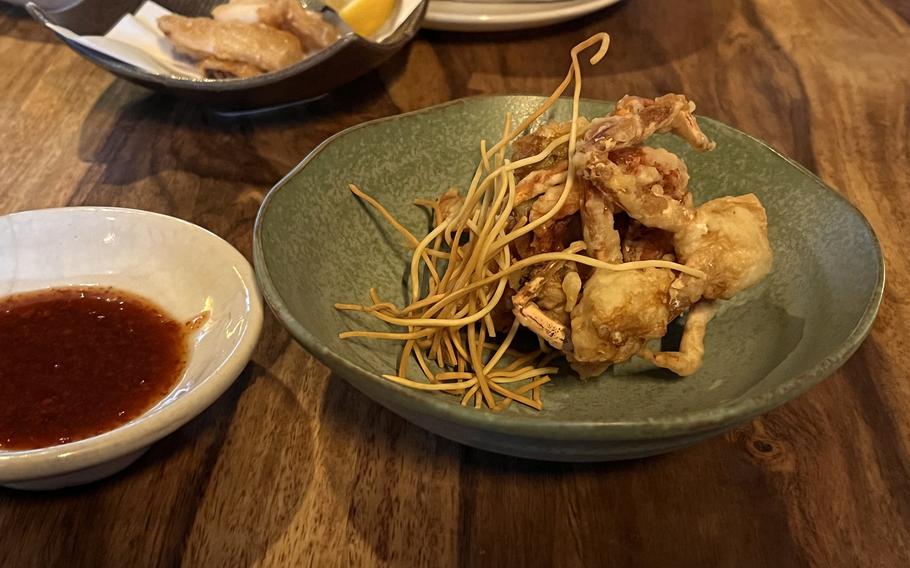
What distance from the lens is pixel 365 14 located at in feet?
7.70

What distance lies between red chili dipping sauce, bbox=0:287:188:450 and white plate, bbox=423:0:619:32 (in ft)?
5.30

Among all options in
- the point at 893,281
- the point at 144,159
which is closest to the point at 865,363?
the point at 893,281

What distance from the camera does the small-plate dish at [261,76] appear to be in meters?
1.96

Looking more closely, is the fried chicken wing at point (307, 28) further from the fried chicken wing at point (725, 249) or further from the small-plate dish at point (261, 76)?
Result: the fried chicken wing at point (725, 249)

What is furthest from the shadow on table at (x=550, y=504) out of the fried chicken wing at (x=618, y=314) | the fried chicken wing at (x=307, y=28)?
the fried chicken wing at (x=307, y=28)

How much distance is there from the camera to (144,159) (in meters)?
2.11

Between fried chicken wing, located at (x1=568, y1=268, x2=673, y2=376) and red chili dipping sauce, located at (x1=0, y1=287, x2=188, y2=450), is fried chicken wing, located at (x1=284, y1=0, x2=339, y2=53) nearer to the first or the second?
red chili dipping sauce, located at (x1=0, y1=287, x2=188, y2=450)

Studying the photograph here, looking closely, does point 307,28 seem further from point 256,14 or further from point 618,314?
point 618,314

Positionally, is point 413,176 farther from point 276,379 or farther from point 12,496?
point 12,496

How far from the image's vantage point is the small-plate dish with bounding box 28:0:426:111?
6.43ft

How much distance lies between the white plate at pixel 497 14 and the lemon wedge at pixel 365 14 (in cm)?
24

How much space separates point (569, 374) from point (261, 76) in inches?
47.8

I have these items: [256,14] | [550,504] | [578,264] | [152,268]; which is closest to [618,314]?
[578,264]

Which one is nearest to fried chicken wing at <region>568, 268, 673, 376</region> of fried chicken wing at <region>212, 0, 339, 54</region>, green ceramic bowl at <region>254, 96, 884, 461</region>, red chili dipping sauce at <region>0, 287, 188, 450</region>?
green ceramic bowl at <region>254, 96, 884, 461</region>
